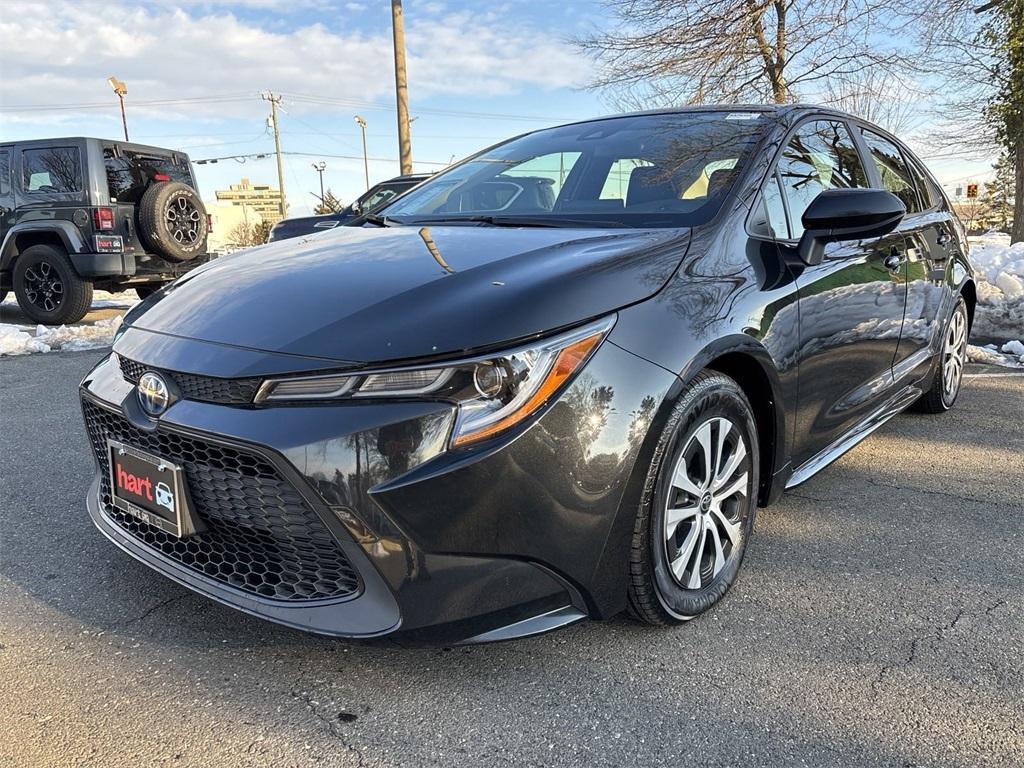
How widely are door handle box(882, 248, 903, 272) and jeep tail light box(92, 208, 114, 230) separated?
755 cm

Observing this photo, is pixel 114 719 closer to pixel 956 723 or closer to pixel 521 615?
pixel 521 615

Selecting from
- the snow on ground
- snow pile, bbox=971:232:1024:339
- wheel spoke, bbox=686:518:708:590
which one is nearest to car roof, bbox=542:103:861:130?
wheel spoke, bbox=686:518:708:590

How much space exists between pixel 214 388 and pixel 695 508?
1315 mm

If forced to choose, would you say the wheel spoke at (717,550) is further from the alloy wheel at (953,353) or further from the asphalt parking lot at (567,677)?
the alloy wheel at (953,353)

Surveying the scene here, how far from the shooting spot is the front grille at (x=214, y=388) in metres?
1.81

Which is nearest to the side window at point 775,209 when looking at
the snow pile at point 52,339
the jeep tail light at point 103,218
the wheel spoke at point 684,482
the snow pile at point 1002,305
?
the wheel spoke at point 684,482

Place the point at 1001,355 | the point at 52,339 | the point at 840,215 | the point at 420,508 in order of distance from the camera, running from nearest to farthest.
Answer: the point at 420,508
the point at 840,215
the point at 1001,355
the point at 52,339

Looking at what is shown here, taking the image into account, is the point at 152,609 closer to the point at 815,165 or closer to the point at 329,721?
the point at 329,721

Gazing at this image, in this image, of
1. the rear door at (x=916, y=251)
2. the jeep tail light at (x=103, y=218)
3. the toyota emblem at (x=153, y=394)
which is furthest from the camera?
the jeep tail light at (x=103, y=218)

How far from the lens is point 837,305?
279 cm

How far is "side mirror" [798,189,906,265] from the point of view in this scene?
2555 millimetres


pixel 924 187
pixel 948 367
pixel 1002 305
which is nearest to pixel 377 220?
pixel 924 187

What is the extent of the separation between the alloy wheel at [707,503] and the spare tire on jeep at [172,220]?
7.57m

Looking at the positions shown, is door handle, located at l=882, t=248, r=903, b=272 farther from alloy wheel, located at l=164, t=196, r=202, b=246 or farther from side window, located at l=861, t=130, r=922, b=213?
alloy wheel, located at l=164, t=196, r=202, b=246
